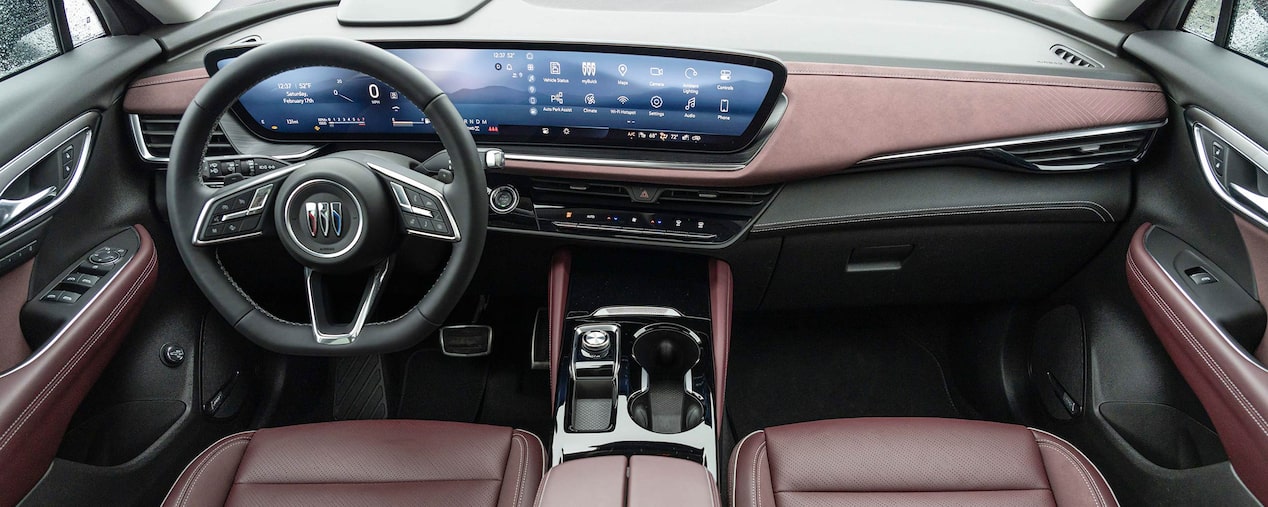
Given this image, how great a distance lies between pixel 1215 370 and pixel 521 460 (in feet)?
4.01

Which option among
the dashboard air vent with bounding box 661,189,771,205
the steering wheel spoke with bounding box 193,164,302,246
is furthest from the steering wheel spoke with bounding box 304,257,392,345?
the dashboard air vent with bounding box 661,189,771,205

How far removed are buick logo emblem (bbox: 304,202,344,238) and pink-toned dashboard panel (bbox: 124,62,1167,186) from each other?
60 cm

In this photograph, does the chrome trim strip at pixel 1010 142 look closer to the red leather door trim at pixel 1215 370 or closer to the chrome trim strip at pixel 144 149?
the red leather door trim at pixel 1215 370

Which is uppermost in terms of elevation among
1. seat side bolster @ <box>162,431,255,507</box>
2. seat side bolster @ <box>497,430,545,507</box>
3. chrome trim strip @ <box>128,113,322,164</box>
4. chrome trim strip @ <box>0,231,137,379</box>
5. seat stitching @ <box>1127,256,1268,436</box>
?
chrome trim strip @ <box>128,113,322,164</box>

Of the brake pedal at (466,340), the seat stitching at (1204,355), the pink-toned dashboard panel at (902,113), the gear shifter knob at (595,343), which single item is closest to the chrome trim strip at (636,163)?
the pink-toned dashboard panel at (902,113)

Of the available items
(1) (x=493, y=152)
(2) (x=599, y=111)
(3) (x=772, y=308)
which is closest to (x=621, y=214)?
(2) (x=599, y=111)

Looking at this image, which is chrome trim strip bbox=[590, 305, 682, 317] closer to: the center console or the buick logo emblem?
the center console

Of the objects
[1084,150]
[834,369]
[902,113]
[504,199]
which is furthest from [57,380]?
[1084,150]

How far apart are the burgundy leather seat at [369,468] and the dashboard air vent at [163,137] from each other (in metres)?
0.61

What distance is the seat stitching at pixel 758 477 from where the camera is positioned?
52.6 inches

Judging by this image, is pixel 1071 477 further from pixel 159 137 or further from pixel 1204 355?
pixel 159 137

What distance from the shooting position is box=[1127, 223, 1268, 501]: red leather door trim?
1.33 meters

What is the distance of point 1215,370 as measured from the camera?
1.42 m

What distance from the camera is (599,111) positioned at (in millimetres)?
1602
